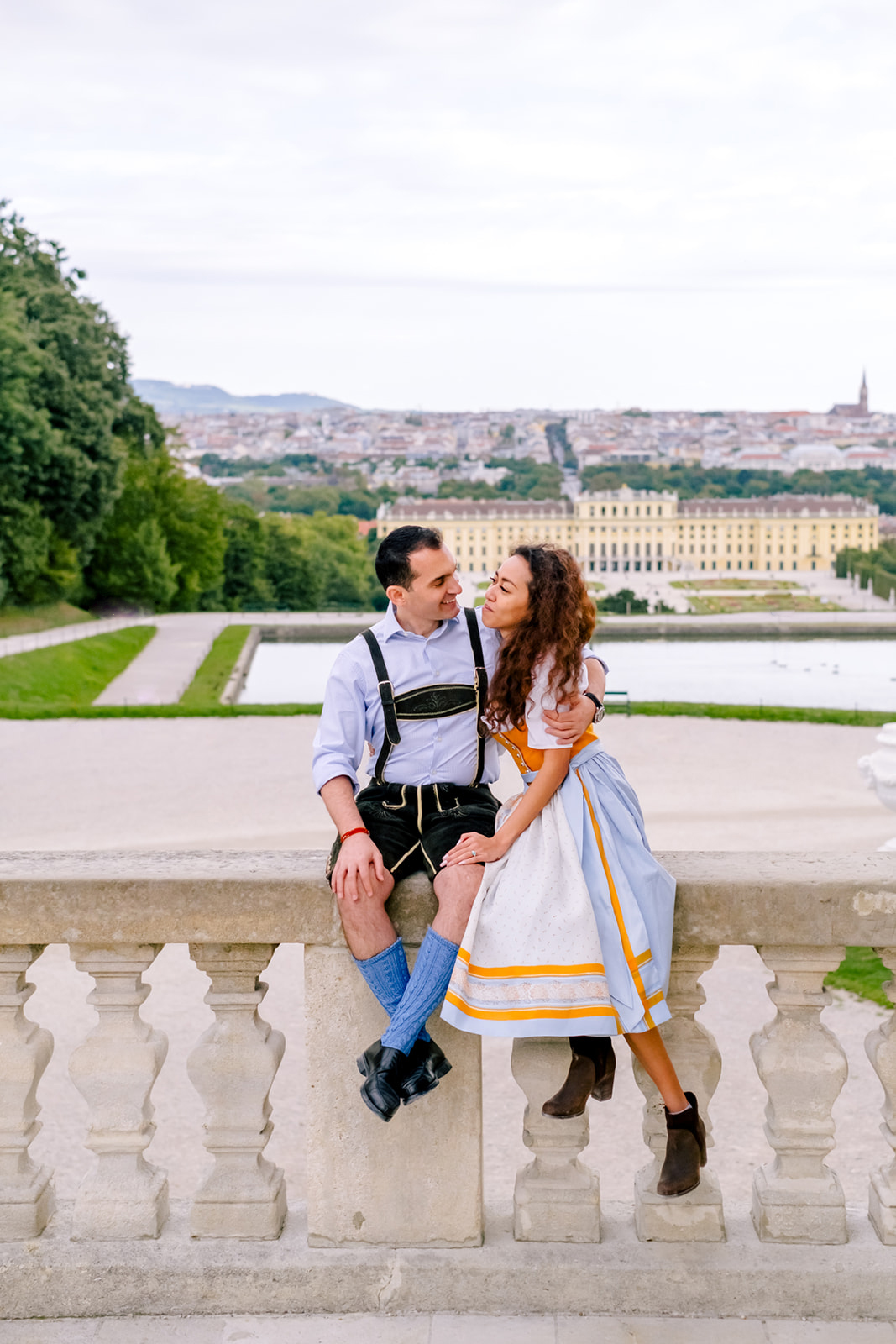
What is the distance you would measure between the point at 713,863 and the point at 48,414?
113ft

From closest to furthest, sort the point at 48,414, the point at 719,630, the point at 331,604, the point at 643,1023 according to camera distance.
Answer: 1. the point at 643,1023
2. the point at 48,414
3. the point at 719,630
4. the point at 331,604

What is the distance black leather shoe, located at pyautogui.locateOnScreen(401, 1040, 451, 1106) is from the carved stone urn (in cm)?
787

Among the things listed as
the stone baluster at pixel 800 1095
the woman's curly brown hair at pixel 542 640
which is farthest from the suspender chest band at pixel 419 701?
the stone baluster at pixel 800 1095

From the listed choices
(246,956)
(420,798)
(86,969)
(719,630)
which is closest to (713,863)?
(420,798)

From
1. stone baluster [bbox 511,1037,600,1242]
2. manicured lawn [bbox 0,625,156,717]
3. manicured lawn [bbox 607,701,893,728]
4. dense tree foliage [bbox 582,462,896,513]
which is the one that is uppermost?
stone baluster [bbox 511,1037,600,1242]

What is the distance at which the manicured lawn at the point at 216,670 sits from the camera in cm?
2308

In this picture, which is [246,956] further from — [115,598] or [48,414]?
[115,598]

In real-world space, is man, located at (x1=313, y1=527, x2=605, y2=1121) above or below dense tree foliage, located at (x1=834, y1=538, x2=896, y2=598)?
above

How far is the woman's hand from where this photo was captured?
97.0 inches

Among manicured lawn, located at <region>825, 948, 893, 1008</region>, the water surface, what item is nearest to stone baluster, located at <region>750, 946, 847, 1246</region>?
manicured lawn, located at <region>825, 948, 893, 1008</region>

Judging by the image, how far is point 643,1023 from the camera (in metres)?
2.36

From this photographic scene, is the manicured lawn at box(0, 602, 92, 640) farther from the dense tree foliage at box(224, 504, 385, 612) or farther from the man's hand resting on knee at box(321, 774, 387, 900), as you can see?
the man's hand resting on knee at box(321, 774, 387, 900)

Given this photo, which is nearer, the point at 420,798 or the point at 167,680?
the point at 420,798

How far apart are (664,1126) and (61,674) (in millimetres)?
25358
